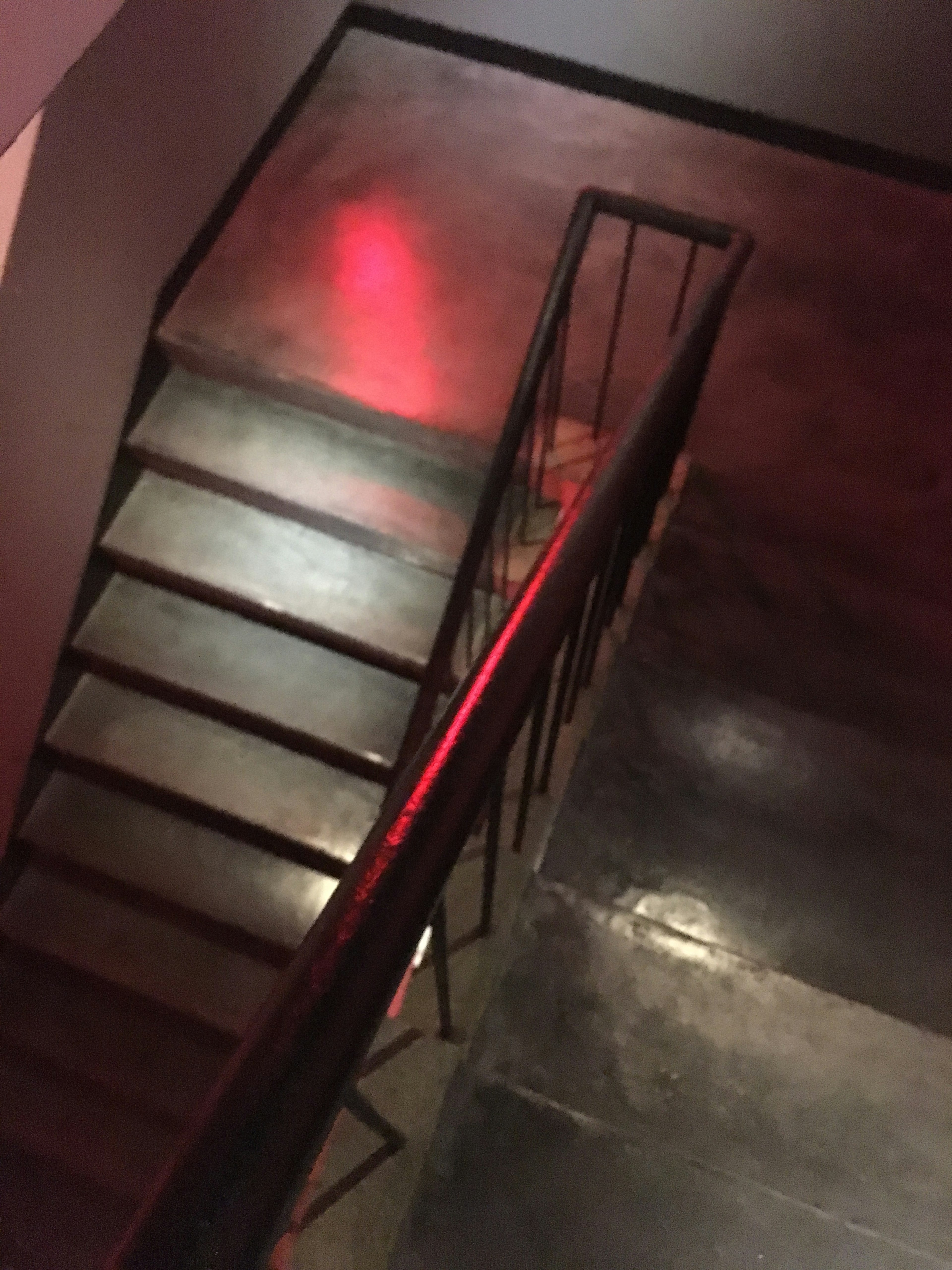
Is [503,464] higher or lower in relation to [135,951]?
higher

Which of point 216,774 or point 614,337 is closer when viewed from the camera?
point 614,337

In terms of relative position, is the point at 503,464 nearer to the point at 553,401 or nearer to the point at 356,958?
the point at 553,401

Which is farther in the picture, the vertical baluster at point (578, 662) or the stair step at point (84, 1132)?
the stair step at point (84, 1132)

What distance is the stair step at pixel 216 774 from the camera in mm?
3598

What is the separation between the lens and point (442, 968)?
1.31 meters

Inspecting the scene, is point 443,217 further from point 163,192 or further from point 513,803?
point 513,803

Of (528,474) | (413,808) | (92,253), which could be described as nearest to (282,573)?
(528,474)

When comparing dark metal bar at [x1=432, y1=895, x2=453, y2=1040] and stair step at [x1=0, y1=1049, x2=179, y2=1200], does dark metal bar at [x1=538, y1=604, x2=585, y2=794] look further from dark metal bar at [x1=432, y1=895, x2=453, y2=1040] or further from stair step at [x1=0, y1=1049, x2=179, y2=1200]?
stair step at [x1=0, y1=1049, x2=179, y2=1200]

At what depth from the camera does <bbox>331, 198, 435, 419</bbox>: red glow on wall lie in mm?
3354

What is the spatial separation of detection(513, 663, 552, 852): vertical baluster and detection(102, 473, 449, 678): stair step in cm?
165

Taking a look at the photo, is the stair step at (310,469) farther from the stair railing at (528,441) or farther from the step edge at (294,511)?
the stair railing at (528,441)

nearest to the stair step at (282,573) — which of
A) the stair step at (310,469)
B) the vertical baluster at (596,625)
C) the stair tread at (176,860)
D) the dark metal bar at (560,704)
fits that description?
the stair step at (310,469)

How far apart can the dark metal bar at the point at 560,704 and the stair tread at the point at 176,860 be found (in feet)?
6.72

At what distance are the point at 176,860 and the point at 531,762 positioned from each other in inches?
101
